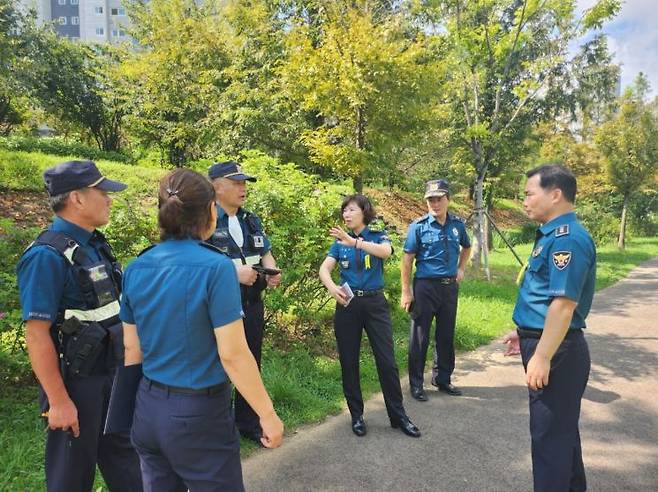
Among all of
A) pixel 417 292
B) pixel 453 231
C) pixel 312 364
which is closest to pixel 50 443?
pixel 312 364

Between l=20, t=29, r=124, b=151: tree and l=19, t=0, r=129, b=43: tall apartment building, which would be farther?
l=19, t=0, r=129, b=43: tall apartment building

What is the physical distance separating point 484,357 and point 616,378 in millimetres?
1342

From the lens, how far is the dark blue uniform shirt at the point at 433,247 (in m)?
4.40

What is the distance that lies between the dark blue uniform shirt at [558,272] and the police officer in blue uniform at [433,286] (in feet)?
5.42

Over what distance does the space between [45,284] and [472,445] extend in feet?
10.1

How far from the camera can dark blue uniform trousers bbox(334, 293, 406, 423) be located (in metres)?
3.62

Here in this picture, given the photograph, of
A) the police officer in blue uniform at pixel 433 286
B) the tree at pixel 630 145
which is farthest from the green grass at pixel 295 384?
the tree at pixel 630 145

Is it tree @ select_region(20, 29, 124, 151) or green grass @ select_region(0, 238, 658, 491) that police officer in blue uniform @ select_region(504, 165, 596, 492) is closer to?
green grass @ select_region(0, 238, 658, 491)

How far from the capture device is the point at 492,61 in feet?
31.2

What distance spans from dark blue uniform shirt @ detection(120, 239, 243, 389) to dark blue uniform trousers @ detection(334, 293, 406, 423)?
1961mm

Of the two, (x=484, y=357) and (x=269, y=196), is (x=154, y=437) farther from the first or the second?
(x=484, y=357)

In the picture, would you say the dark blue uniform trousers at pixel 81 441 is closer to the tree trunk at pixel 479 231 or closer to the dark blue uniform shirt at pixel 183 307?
the dark blue uniform shirt at pixel 183 307

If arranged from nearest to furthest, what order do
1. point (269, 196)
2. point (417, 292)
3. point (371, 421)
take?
point (371, 421), point (417, 292), point (269, 196)

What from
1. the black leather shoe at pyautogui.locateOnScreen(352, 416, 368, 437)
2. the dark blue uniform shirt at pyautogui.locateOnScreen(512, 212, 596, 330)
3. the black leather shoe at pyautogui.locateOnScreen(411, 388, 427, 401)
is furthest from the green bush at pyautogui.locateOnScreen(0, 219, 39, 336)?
the dark blue uniform shirt at pyautogui.locateOnScreen(512, 212, 596, 330)
